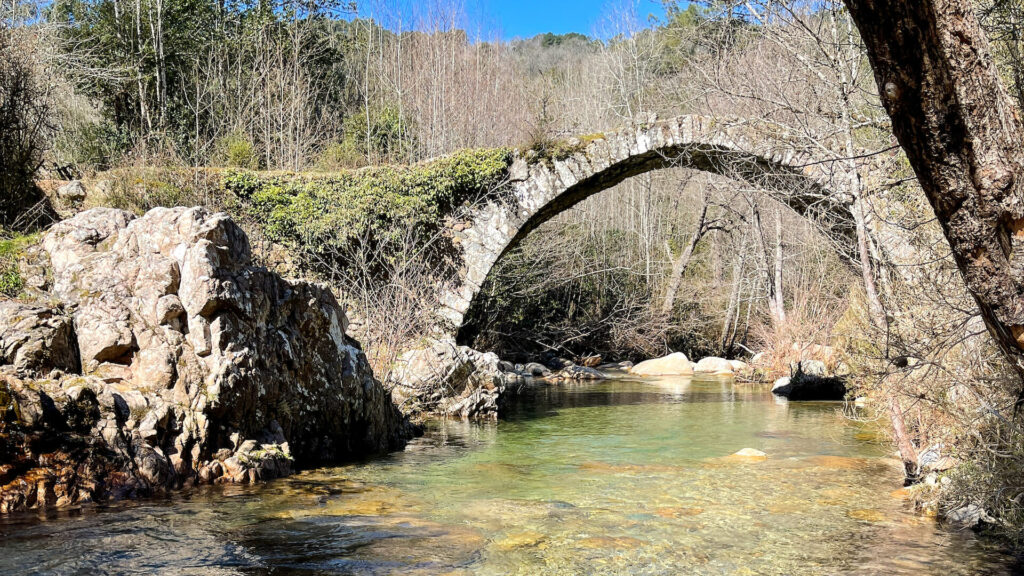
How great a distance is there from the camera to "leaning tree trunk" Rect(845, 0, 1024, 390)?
232cm

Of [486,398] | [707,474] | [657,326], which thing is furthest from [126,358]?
[657,326]

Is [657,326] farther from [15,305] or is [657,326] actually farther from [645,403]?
[15,305]

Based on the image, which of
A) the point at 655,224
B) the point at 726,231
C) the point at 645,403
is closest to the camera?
the point at 645,403

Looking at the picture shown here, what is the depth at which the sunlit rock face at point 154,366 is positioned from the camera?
5.17 meters

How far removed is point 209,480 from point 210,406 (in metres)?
0.53

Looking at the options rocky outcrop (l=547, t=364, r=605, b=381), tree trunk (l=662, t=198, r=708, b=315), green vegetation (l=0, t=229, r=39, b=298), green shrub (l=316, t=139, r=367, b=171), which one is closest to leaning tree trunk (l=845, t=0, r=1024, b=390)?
green vegetation (l=0, t=229, r=39, b=298)

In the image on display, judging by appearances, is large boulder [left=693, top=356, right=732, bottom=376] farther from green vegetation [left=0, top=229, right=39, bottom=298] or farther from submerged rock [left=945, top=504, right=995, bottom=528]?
green vegetation [left=0, top=229, right=39, bottom=298]

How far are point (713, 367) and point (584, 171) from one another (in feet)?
24.7

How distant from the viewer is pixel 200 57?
17781mm

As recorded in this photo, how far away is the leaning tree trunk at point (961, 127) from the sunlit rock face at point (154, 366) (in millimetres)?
5004

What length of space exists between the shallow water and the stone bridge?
Result: 14.9ft

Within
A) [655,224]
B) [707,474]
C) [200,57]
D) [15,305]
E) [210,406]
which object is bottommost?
[707,474]

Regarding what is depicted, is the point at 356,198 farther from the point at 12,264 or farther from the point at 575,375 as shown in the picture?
the point at 575,375

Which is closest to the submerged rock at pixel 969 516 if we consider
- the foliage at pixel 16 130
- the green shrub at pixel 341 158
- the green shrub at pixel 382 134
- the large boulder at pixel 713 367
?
the foliage at pixel 16 130
